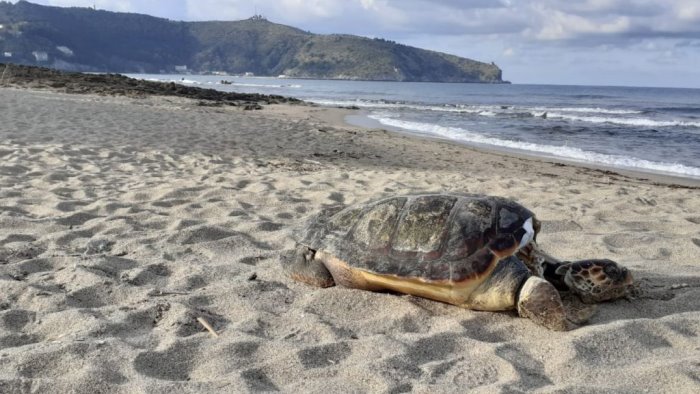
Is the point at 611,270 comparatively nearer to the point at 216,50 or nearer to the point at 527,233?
the point at 527,233

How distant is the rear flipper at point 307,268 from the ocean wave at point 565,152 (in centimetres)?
987

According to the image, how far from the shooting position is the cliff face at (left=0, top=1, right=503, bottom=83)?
461 ft

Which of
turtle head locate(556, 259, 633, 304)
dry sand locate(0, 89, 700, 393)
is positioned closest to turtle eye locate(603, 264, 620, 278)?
turtle head locate(556, 259, 633, 304)

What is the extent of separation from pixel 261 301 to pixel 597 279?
83.7 inches

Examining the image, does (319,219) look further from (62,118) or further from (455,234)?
(62,118)

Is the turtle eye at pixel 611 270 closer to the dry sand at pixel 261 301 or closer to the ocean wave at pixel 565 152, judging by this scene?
the dry sand at pixel 261 301

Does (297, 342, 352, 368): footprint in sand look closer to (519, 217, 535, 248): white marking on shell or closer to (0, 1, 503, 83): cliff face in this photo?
(519, 217, 535, 248): white marking on shell

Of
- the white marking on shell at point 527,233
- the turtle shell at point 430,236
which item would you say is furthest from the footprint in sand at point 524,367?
the white marking on shell at point 527,233

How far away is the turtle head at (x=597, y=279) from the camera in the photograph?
3500mm

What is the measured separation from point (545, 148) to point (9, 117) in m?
12.9

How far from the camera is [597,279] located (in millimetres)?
3500

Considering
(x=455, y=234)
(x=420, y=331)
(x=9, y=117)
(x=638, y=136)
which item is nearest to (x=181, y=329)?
(x=420, y=331)

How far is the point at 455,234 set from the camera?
3496 mm

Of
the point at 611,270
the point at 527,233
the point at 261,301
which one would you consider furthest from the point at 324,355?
the point at 611,270
